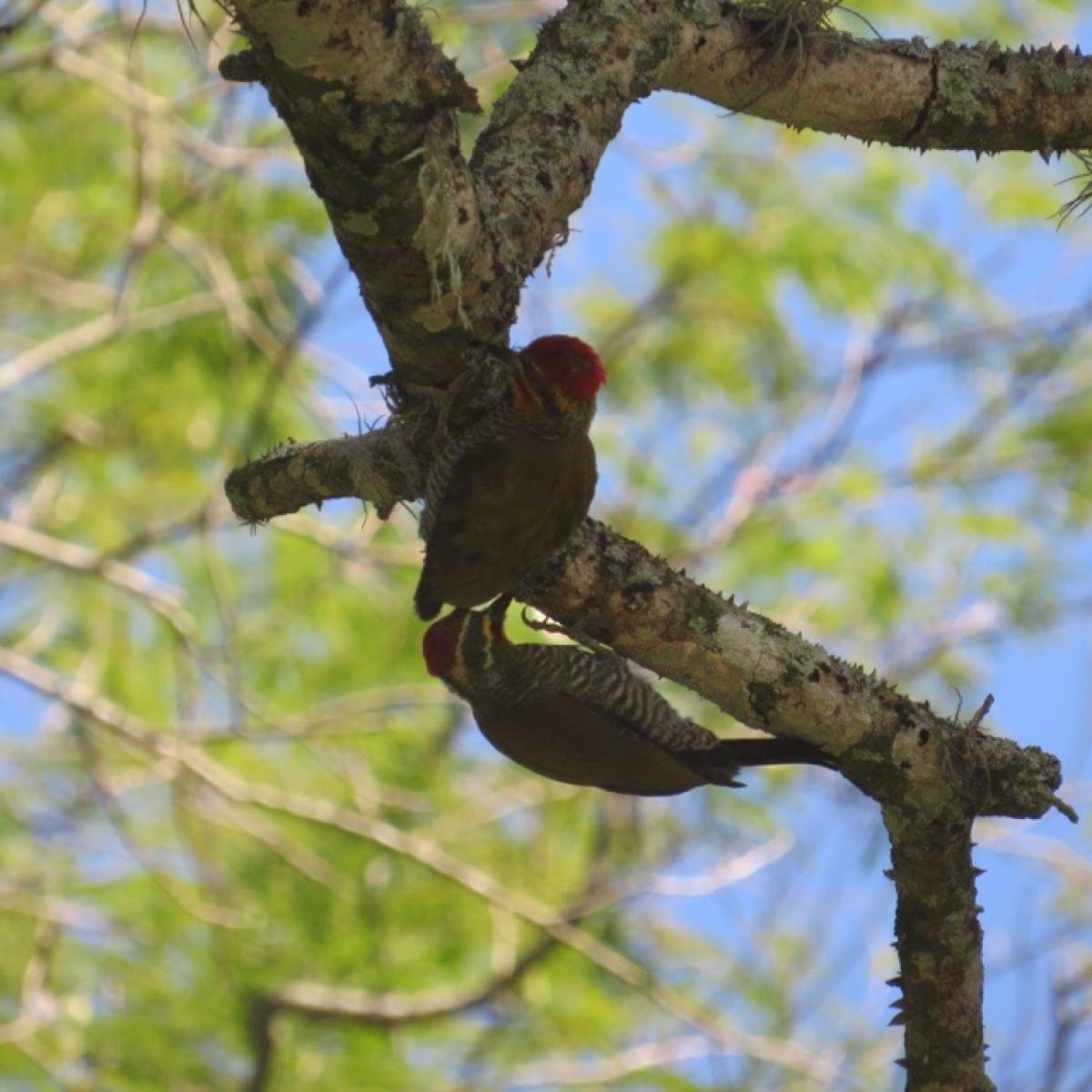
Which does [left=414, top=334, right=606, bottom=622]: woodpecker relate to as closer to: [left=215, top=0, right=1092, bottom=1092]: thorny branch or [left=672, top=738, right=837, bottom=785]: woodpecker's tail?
[left=215, top=0, right=1092, bottom=1092]: thorny branch

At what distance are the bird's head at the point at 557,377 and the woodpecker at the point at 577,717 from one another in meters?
0.53

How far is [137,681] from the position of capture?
6.40 metres

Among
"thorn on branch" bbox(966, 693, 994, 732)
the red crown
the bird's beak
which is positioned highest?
the bird's beak

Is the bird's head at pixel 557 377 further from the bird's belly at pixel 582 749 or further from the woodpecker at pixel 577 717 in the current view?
the bird's belly at pixel 582 749

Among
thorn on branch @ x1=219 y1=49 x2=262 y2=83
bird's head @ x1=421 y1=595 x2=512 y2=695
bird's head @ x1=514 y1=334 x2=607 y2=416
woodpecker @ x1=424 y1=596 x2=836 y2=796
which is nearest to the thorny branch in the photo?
thorn on branch @ x1=219 y1=49 x2=262 y2=83

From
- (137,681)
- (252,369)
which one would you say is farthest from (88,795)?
(252,369)

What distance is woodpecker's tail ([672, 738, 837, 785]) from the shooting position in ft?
9.92

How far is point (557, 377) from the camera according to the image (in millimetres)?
2562

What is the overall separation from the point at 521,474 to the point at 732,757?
96 cm

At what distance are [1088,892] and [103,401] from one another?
427 centimetres

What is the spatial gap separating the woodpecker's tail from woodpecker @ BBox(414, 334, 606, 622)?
670 mm

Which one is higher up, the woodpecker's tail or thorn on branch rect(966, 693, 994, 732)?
the woodpecker's tail

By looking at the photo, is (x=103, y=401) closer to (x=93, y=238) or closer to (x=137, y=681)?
(x=93, y=238)

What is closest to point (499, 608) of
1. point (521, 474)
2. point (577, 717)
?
point (577, 717)
